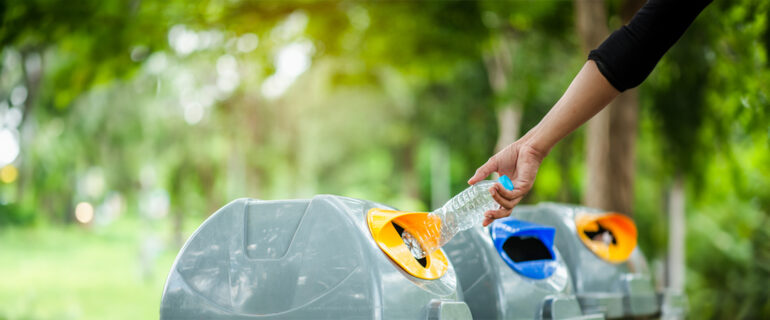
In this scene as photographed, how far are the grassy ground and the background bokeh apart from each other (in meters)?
0.08

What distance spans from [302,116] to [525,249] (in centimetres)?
1258

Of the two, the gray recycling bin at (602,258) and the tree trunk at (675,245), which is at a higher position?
the gray recycling bin at (602,258)

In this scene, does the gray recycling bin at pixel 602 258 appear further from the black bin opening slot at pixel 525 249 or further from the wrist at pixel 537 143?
the wrist at pixel 537 143

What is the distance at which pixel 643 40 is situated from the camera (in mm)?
1473

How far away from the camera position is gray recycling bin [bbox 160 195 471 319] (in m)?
1.72

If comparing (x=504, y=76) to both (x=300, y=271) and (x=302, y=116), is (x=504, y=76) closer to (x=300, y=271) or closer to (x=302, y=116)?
(x=302, y=116)

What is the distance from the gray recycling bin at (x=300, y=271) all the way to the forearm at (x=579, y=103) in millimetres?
503

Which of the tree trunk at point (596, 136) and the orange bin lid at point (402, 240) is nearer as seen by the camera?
the orange bin lid at point (402, 240)

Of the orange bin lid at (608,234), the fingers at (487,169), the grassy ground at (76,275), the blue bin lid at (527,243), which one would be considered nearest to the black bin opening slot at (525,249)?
the blue bin lid at (527,243)

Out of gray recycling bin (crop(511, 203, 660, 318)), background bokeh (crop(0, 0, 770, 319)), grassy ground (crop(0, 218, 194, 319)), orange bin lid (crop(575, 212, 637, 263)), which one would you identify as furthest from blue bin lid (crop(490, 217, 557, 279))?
grassy ground (crop(0, 218, 194, 319))

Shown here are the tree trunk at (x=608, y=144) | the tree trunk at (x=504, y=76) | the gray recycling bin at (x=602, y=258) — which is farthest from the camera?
the tree trunk at (x=504, y=76)

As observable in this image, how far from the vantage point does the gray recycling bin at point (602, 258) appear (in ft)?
9.34

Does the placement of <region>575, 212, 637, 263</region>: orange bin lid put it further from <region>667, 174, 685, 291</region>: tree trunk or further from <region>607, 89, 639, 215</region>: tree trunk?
<region>667, 174, 685, 291</region>: tree trunk

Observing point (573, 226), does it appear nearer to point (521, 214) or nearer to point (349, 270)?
point (521, 214)
